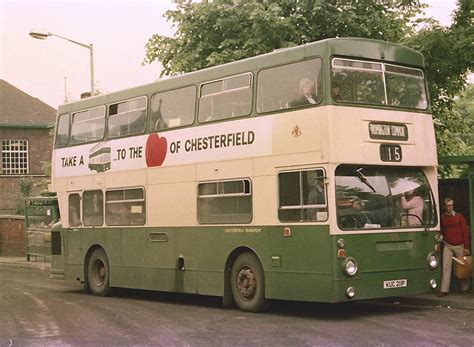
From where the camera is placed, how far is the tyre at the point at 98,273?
57.3 ft

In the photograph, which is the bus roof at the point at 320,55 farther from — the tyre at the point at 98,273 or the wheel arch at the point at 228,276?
the tyre at the point at 98,273

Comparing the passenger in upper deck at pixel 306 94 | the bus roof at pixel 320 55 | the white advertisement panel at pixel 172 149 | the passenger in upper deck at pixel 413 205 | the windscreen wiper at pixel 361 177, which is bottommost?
the passenger in upper deck at pixel 413 205

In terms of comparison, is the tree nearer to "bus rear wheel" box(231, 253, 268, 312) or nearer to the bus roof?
the bus roof

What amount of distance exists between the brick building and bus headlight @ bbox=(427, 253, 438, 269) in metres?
40.3

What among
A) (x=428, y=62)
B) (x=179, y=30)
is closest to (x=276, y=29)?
(x=179, y=30)

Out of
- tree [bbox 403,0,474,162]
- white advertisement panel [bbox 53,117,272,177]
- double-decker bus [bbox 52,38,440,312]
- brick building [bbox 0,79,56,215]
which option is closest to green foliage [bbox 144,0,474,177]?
tree [bbox 403,0,474,162]

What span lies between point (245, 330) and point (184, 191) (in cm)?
422

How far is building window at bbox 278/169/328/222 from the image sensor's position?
12.3 meters

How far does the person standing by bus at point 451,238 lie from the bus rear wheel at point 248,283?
3.41 meters

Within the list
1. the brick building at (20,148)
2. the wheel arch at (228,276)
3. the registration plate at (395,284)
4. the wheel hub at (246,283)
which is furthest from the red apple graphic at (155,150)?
the brick building at (20,148)

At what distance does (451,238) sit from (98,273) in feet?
24.8

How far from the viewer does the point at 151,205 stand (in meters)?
15.9

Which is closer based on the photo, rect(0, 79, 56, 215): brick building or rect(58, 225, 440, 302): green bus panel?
rect(58, 225, 440, 302): green bus panel

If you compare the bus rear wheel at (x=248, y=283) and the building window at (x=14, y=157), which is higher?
the building window at (x=14, y=157)
